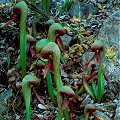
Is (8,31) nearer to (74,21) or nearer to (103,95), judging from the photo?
(74,21)

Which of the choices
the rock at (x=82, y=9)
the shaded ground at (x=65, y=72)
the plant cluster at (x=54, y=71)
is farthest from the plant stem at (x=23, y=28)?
the rock at (x=82, y=9)

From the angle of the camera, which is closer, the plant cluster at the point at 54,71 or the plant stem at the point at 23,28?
the plant cluster at the point at 54,71

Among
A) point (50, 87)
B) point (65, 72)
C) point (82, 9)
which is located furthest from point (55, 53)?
point (82, 9)

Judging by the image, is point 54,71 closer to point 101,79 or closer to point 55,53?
point 55,53

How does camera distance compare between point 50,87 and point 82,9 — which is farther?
point 82,9

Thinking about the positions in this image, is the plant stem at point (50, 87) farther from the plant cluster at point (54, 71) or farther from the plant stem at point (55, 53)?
the plant stem at point (55, 53)

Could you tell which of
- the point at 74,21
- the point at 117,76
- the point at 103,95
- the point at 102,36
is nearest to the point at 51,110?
the point at 103,95

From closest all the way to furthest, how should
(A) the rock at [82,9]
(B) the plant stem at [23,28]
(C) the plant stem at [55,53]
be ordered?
1. (C) the plant stem at [55,53]
2. (B) the plant stem at [23,28]
3. (A) the rock at [82,9]

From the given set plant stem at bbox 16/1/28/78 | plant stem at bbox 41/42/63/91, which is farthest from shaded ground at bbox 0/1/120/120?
plant stem at bbox 41/42/63/91

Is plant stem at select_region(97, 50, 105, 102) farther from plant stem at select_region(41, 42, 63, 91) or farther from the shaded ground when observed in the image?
plant stem at select_region(41, 42, 63, 91)
